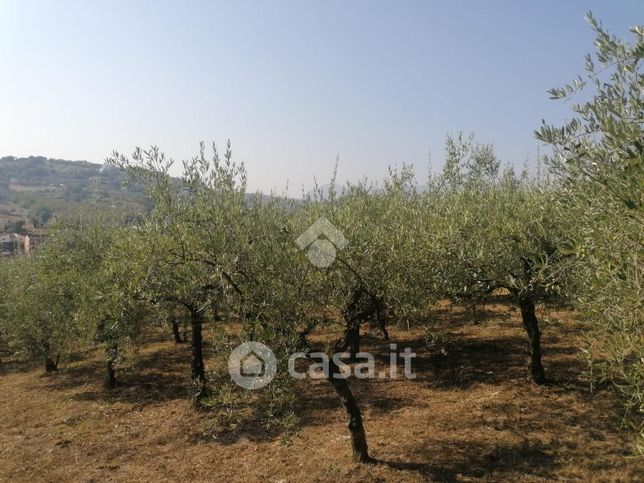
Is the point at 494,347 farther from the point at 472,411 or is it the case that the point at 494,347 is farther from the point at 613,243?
the point at 613,243

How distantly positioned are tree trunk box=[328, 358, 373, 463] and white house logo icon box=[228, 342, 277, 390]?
6.80 ft

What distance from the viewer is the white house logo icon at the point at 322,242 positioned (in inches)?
412

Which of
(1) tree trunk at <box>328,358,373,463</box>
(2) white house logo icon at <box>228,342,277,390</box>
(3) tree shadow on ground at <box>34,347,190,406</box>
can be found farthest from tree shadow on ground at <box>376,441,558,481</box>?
(3) tree shadow on ground at <box>34,347,190,406</box>

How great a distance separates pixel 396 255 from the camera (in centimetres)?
1090

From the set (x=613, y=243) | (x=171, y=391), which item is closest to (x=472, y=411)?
(x=613, y=243)

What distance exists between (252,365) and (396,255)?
4442mm

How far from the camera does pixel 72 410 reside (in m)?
19.1

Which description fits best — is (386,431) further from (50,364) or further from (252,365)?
(50,364)

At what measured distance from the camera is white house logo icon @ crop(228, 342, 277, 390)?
962 centimetres

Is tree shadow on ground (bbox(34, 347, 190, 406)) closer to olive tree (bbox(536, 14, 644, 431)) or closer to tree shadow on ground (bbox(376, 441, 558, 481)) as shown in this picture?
tree shadow on ground (bbox(376, 441, 558, 481))

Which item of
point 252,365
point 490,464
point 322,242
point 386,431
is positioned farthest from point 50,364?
point 490,464

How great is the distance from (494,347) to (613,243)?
50.4 feet

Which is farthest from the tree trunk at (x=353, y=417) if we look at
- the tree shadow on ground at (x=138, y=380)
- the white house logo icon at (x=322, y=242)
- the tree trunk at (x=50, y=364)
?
the tree trunk at (x=50, y=364)

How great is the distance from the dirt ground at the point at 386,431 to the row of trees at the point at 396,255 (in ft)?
4.40
